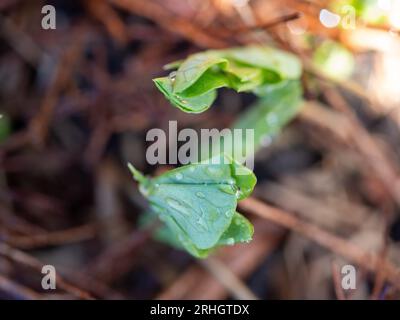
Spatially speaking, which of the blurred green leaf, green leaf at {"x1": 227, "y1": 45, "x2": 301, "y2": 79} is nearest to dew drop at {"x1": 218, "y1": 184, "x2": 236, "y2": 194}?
green leaf at {"x1": 227, "y1": 45, "x2": 301, "y2": 79}

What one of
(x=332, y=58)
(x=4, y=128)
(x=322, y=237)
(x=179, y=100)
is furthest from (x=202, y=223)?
(x=4, y=128)

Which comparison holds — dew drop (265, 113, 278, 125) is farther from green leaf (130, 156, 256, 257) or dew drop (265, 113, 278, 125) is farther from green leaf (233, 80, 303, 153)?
A: green leaf (130, 156, 256, 257)

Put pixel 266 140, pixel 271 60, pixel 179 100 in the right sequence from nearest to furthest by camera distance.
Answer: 1. pixel 179 100
2. pixel 271 60
3. pixel 266 140

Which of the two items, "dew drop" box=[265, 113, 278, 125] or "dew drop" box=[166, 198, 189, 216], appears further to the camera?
"dew drop" box=[265, 113, 278, 125]

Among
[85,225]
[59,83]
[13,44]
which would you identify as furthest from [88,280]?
[13,44]

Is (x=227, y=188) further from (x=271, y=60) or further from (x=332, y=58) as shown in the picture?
(x=332, y=58)

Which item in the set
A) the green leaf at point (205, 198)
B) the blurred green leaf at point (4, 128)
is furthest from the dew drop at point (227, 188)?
the blurred green leaf at point (4, 128)
